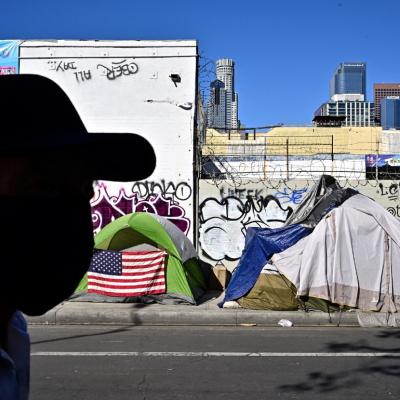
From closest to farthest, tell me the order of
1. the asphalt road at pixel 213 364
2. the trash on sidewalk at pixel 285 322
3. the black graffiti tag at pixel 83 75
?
the asphalt road at pixel 213 364 < the trash on sidewalk at pixel 285 322 < the black graffiti tag at pixel 83 75

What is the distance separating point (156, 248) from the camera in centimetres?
1068

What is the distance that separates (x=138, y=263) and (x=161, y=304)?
1.03 metres

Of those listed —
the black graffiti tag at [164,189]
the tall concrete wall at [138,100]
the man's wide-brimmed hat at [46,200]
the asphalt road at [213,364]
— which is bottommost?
the asphalt road at [213,364]

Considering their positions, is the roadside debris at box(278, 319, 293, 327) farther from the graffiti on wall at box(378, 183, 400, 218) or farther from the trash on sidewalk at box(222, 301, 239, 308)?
the graffiti on wall at box(378, 183, 400, 218)

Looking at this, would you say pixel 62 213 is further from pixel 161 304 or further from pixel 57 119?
pixel 161 304

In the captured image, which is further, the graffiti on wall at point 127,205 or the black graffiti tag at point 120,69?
the black graffiti tag at point 120,69

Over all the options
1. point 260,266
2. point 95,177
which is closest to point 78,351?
point 260,266

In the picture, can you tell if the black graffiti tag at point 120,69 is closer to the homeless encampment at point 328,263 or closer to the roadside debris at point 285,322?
the homeless encampment at point 328,263

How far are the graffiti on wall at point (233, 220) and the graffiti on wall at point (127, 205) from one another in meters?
1.04

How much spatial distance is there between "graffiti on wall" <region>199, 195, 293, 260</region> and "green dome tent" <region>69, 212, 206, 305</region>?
2.09 meters

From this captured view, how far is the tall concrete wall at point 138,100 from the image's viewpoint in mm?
13617

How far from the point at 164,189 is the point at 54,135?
12689mm

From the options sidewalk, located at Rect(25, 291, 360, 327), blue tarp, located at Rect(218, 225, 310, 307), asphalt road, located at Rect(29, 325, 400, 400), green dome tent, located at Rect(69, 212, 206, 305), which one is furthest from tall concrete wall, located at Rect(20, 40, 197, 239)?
asphalt road, located at Rect(29, 325, 400, 400)

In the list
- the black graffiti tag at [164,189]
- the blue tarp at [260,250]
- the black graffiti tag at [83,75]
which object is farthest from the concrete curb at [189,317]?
the black graffiti tag at [83,75]
